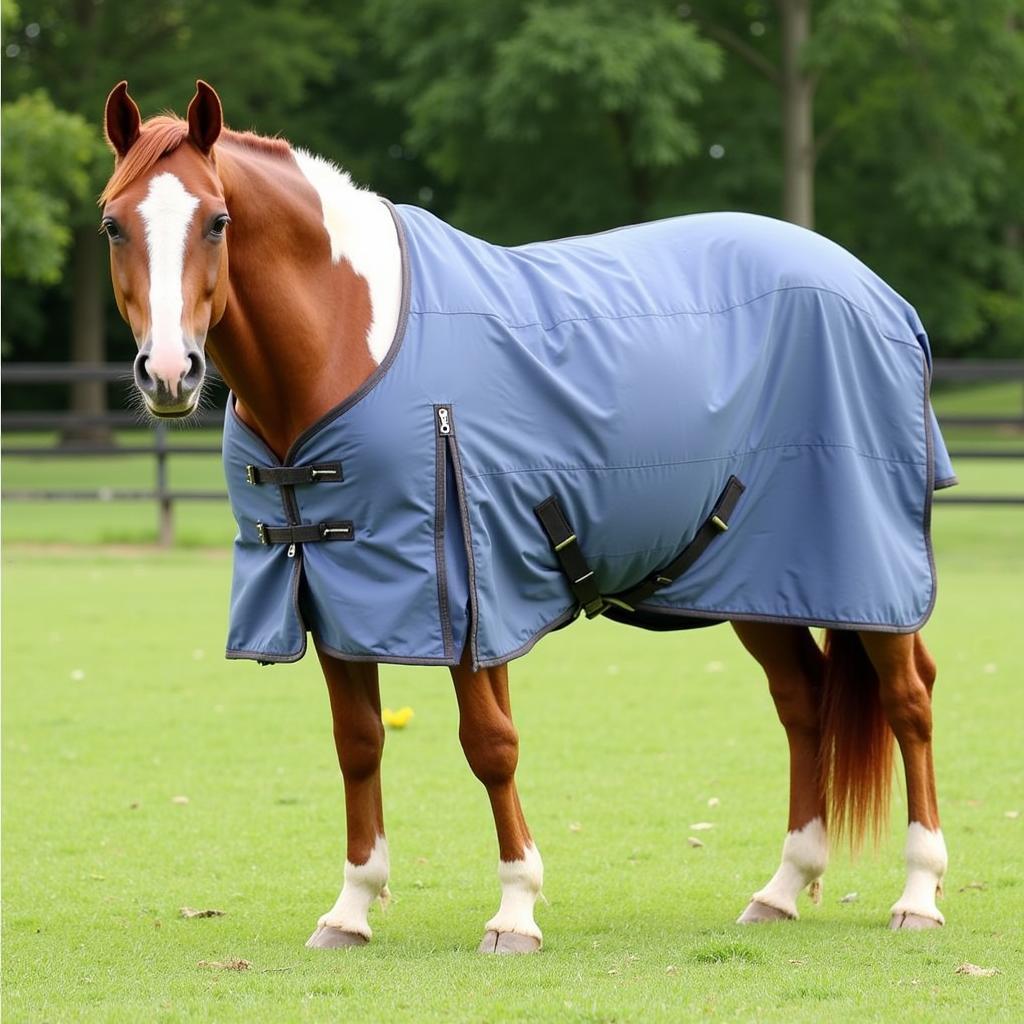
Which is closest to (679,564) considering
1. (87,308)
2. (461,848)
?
(461,848)

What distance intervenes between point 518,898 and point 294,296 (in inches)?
65.9

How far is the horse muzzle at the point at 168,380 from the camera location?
3.47m

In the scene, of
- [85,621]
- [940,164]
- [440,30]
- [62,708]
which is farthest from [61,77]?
[62,708]

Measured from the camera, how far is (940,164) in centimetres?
2845

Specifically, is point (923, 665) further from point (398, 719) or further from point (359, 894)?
point (398, 719)

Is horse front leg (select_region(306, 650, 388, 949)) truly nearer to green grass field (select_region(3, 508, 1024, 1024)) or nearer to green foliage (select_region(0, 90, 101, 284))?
green grass field (select_region(3, 508, 1024, 1024))

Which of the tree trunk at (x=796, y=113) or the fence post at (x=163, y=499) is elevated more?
the tree trunk at (x=796, y=113)

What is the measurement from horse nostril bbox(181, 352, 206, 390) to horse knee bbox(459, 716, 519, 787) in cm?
118

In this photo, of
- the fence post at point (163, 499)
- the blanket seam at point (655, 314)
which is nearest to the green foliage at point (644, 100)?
the fence post at point (163, 499)

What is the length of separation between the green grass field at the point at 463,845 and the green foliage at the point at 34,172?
405 inches

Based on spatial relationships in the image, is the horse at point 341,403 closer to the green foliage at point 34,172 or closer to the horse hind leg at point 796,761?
the horse hind leg at point 796,761

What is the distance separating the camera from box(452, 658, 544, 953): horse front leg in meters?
4.14

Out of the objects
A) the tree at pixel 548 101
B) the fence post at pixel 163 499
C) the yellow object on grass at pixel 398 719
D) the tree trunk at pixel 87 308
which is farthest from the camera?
the tree trunk at pixel 87 308

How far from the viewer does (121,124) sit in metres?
3.74
